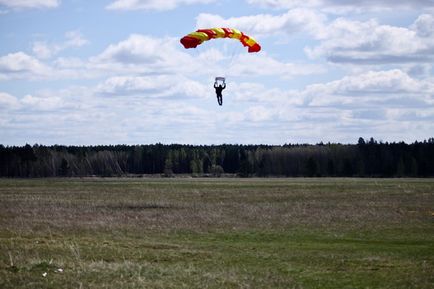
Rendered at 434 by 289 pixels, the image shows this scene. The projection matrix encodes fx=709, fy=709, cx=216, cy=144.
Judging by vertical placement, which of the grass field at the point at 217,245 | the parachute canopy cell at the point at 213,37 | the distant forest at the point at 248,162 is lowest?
the grass field at the point at 217,245

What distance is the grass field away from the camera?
19.5 metres

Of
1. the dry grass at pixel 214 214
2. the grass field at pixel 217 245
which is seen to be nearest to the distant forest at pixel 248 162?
the dry grass at pixel 214 214

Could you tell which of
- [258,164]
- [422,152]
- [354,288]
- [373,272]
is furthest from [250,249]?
[258,164]

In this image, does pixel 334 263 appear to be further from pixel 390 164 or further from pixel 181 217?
pixel 390 164

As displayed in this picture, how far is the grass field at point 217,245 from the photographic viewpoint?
64.0 feet

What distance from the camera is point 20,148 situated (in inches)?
6954

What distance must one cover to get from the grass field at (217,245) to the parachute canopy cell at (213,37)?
9.24 m

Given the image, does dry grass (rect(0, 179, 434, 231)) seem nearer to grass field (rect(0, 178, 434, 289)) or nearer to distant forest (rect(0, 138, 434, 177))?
grass field (rect(0, 178, 434, 289))

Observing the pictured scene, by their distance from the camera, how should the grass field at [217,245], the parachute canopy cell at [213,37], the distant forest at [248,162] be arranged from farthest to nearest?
the distant forest at [248,162]
the parachute canopy cell at [213,37]
the grass field at [217,245]

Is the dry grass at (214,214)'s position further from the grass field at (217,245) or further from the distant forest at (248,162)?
the distant forest at (248,162)

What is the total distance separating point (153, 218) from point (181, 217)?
168 cm

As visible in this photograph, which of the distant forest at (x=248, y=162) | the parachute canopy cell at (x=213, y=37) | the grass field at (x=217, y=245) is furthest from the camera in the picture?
the distant forest at (x=248, y=162)

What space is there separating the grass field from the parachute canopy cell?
924 cm

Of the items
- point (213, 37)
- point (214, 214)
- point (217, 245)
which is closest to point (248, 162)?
point (214, 214)
